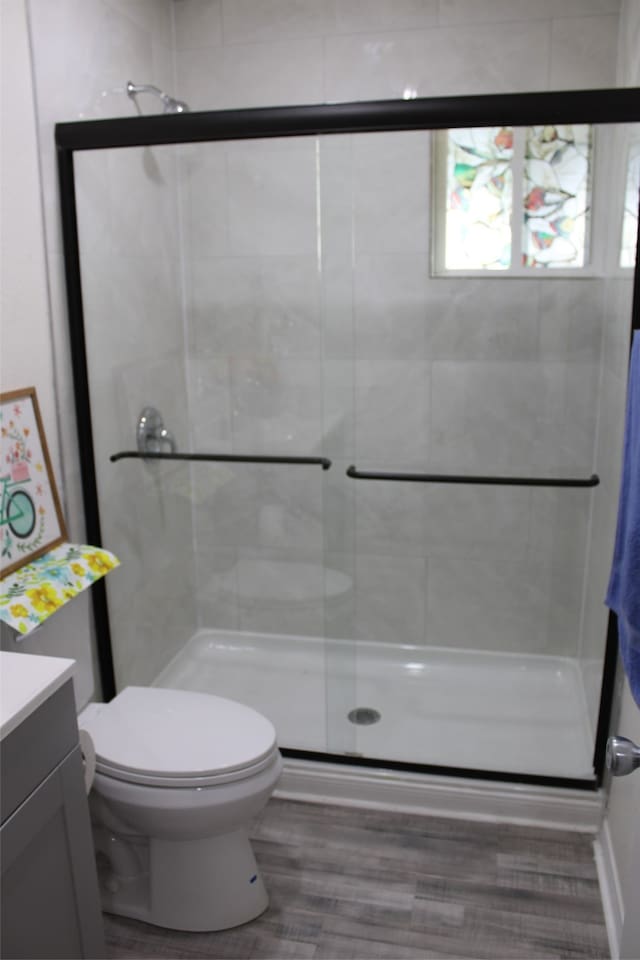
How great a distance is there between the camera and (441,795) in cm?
222

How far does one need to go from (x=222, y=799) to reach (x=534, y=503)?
147 centimetres

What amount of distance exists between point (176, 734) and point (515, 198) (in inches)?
77.9

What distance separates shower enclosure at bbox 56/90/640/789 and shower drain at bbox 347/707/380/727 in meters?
0.02

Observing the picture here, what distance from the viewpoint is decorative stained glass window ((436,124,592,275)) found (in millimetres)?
2541

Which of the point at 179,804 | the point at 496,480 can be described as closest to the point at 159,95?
the point at 496,480

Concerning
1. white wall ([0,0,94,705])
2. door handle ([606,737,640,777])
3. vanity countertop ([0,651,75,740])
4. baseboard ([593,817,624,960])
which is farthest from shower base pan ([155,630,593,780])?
door handle ([606,737,640,777])

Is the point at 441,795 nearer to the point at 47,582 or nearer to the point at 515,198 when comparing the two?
the point at 47,582

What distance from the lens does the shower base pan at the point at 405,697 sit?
235 cm

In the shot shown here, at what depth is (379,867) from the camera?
2.03 m

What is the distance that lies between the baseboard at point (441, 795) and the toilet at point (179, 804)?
1.42 ft

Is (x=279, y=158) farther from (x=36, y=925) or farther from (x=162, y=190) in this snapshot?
(x=36, y=925)

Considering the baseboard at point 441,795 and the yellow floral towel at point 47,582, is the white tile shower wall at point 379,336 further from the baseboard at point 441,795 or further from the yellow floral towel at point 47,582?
the yellow floral towel at point 47,582

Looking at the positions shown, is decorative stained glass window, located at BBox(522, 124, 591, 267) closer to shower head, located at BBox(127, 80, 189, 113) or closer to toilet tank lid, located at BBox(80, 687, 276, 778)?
shower head, located at BBox(127, 80, 189, 113)

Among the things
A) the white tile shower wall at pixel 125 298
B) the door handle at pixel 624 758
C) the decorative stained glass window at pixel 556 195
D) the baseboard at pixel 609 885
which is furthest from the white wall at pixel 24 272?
the decorative stained glass window at pixel 556 195
